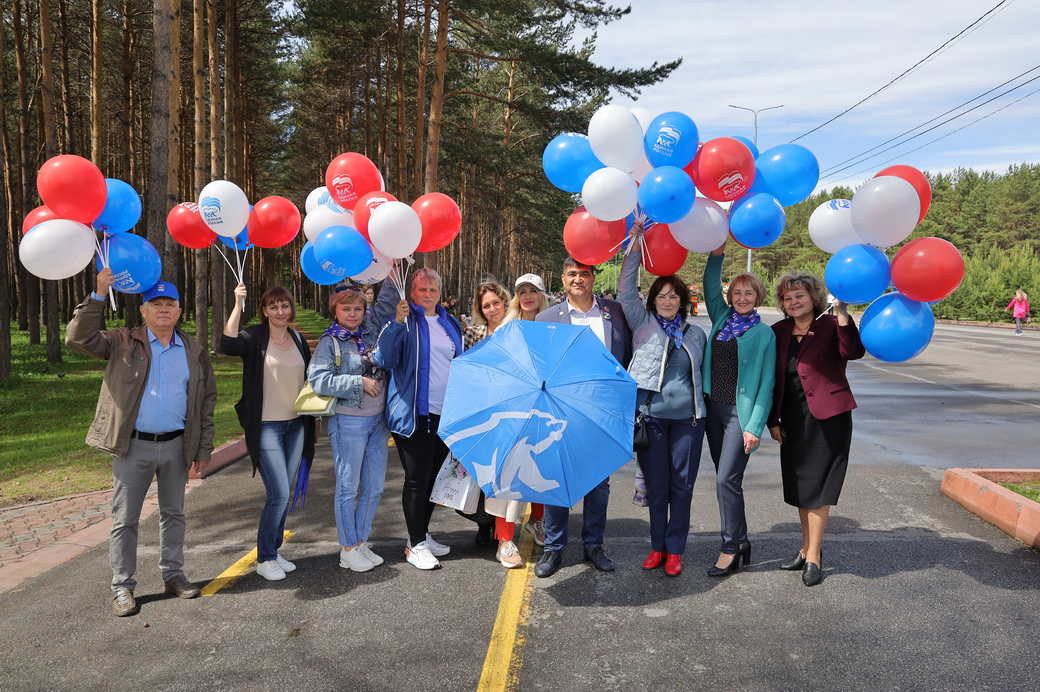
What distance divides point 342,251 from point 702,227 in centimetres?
226

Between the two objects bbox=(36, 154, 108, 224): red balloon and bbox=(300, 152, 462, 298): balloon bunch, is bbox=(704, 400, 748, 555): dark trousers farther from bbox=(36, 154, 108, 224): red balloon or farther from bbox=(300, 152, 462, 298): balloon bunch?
bbox=(36, 154, 108, 224): red balloon

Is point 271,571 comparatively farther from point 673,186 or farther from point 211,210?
point 673,186

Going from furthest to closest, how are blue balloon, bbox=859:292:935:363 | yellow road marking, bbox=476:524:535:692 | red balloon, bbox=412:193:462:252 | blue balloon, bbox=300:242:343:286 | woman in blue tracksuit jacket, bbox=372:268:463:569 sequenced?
red balloon, bbox=412:193:462:252 → blue balloon, bbox=300:242:343:286 → woman in blue tracksuit jacket, bbox=372:268:463:569 → blue balloon, bbox=859:292:935:363 → yellow road marking, bbox=476:524:535:692

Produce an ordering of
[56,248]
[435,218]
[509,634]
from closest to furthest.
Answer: [509,634] < [56,248] < [435,218]

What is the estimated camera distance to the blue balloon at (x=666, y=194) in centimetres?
402

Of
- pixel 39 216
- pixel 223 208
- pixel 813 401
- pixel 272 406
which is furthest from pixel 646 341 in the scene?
pixel 39 216

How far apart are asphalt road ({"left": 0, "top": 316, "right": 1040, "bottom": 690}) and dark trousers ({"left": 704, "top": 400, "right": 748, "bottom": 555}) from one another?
0.30 m

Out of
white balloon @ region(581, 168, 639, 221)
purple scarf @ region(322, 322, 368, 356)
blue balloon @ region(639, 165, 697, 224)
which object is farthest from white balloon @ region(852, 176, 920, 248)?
purple scarf @ region(322, 322, 368, 356)

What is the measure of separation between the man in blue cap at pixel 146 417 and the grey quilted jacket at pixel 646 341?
2694 millimetres

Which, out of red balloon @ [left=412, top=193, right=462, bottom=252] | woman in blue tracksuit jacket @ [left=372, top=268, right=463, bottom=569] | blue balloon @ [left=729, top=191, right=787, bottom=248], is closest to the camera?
blue balloon @ [left=729, top=191, right=787, bottom=248]

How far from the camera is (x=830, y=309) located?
15.4 feet

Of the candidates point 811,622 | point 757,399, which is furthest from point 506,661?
point 757,399

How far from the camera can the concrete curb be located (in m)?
4.91

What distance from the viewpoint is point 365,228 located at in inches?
177
